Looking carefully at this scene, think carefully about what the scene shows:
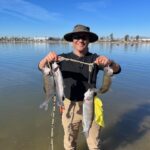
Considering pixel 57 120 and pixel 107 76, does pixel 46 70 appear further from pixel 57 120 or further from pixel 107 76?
pixel 57 120

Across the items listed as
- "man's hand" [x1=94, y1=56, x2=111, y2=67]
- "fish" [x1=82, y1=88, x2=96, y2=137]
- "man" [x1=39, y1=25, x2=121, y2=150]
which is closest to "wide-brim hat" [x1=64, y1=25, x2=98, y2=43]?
Result: "man" [x1=39, y1=25, x2=121, y2=150]

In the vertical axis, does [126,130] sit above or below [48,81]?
below

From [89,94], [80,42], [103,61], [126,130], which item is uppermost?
[80,42]

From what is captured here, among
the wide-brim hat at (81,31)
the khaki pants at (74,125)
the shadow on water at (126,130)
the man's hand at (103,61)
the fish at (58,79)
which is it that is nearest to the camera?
the fish at (58,79)

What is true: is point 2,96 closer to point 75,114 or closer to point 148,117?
point 148,117

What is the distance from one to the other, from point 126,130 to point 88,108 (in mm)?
4524

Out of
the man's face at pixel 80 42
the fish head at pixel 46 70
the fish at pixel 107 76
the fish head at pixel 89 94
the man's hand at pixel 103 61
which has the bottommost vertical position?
the fish head at pixel 89 94

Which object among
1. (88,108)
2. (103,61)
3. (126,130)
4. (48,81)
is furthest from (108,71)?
(126,130)

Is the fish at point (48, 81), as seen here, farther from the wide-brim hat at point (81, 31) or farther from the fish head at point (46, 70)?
the wide-brim hat at point (81, 31)

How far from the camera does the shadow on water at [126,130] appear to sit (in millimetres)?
7422

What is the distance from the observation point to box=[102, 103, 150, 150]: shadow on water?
7.42 meters

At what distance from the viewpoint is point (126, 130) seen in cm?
827

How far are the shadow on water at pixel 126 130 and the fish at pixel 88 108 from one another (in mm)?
3122

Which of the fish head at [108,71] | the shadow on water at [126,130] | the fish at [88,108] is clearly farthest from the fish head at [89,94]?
the shadow on water at [126,130]
